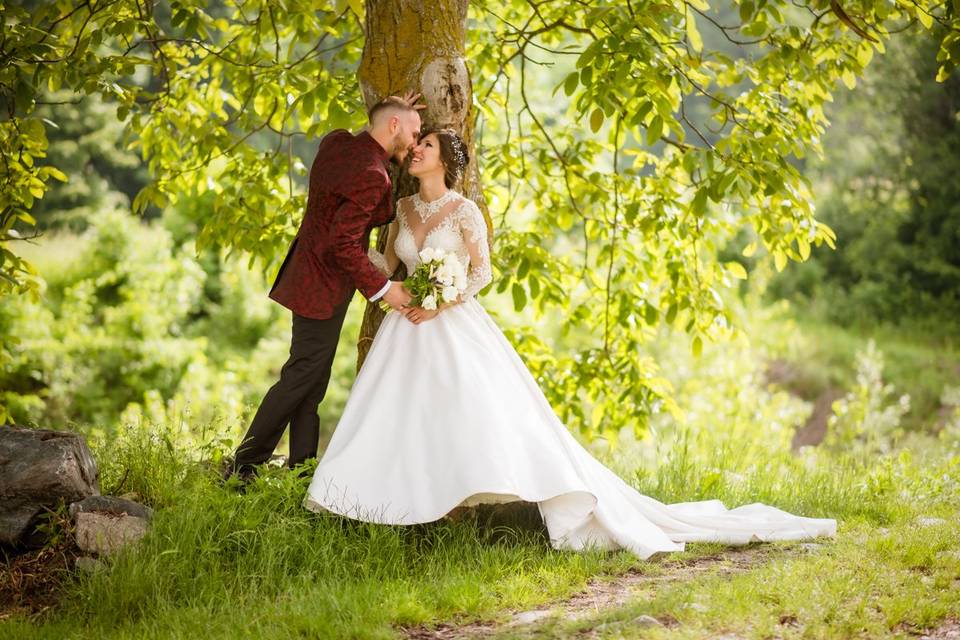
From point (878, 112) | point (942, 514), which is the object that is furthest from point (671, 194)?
point (878, 112)

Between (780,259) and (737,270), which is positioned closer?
(780,259)

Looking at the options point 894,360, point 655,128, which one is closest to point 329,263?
point 655,128

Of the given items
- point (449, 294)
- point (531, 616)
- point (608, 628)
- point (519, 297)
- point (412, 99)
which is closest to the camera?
point (608, 628)

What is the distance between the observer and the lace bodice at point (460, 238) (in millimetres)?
4512

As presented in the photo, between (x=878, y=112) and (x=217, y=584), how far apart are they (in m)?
20.1

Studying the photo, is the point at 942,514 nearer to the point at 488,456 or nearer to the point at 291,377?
the point at 488,456

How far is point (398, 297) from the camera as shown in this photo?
173 inches

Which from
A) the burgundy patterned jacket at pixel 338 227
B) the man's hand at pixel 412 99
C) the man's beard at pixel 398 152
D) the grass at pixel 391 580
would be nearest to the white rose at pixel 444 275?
the burgundy patterned jacket at pixel 338 227

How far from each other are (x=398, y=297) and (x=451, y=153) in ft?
2.49

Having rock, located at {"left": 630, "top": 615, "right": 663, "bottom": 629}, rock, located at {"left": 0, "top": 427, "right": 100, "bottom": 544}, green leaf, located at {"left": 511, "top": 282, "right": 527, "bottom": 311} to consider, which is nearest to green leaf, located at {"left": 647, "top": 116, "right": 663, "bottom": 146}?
green leaf, located at {"left": 511, "top": 282, "right": 527, "bottom": 311}

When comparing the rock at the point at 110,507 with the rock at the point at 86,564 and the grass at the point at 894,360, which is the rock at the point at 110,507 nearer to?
the rock at the point at 86,564

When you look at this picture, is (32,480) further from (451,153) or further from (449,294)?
(451,153)

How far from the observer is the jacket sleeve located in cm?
429

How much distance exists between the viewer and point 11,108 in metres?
4.62
